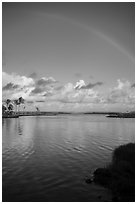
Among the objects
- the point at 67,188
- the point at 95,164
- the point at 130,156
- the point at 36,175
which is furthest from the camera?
the point at 95,164

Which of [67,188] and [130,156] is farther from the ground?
[130,156]

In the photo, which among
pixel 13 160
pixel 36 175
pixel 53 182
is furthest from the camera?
pixel 13 160

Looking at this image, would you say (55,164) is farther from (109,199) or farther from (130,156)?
(109,199)

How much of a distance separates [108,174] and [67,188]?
5520 mm

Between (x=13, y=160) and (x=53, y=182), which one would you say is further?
(x=13, y=160)

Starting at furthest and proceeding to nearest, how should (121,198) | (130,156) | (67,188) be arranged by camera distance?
(130,156)
(67,188)
(121,198)

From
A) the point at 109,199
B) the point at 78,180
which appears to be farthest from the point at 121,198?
the point at 78,180

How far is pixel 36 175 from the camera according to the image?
27359mm

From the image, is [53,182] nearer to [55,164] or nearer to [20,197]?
[20,197]

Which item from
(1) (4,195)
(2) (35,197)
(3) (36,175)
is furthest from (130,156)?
(1) (4,195)

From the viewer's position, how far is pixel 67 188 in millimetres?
22672

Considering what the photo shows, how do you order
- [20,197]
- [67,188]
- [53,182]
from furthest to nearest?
[53,182]
[67,188]
[20,197]

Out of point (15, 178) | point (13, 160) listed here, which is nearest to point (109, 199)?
point (15, 178)

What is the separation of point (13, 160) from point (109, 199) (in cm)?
2093
